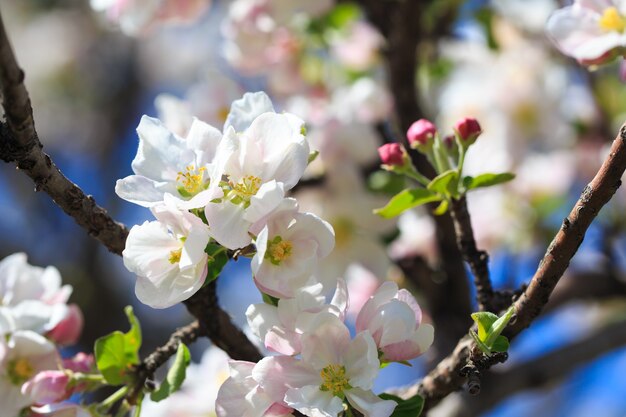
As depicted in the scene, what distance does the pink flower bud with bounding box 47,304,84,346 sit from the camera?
3.40 ft

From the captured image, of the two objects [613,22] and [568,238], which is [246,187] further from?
[613,22]

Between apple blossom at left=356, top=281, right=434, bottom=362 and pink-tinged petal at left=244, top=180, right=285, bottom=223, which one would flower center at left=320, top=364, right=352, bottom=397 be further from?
pink-tinged petal at left=244, top=180, right=285, bottom=223

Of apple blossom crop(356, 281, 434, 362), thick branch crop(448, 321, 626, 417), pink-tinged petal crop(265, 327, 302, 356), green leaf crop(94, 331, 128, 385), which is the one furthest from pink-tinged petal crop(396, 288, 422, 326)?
thick branch crop(448, 321, 626, 417)

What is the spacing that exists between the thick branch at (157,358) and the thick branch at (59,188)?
0.01 m

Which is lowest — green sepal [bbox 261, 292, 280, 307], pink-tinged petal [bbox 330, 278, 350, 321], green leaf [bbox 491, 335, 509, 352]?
green leaf [bbox 491, 335, 509, 352]

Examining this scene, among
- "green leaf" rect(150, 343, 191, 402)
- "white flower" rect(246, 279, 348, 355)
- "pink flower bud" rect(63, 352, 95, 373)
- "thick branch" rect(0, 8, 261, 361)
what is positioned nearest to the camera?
"thick branch" rect(0, 8, 261, 361)

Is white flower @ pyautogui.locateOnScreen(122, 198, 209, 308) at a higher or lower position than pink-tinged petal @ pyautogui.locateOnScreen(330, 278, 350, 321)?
higher

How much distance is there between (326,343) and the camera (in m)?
0.76

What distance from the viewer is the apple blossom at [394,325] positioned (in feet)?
2.54

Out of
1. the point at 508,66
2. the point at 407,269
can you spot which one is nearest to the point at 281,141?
the point at 407,269

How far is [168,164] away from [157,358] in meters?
0.22

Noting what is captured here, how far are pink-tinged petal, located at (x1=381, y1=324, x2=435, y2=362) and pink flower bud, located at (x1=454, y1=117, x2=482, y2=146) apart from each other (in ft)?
0.76

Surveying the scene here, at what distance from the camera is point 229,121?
85cm

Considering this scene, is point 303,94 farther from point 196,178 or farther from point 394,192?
point 196,178
